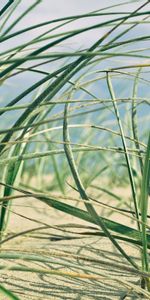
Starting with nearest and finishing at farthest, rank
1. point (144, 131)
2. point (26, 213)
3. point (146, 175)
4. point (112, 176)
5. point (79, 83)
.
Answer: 1. point (146, 175)
2. point (79, 83)
3. point (26, 213)
4. point (112, 176)
5. point (144, 131)

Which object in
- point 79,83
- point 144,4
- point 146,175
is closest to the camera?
point 146,175

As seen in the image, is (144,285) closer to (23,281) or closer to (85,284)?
(85,284)

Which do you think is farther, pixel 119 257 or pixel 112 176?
pixel 112 176

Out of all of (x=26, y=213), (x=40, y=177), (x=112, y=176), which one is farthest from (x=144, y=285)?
(x=112, y=176)

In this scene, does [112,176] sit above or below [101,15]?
above

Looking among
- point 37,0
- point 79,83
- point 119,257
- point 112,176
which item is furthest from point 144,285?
point 112,176

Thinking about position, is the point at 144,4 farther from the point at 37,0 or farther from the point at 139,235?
the point at 139,235

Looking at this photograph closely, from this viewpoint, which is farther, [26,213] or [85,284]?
[26,213]

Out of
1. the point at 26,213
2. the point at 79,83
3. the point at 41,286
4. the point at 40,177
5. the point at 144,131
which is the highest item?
the point at 144,131

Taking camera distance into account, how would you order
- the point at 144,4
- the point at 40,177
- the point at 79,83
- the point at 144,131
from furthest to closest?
the point at 144,131, the point at 40,177, the point at 79,83, the point at 144,4
